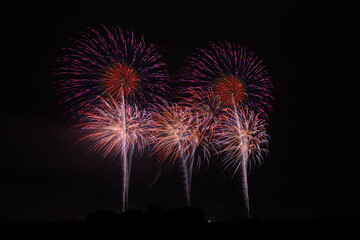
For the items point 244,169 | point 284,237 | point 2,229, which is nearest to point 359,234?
point 284,237

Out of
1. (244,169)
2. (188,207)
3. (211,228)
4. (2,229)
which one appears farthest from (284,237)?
(2,229)

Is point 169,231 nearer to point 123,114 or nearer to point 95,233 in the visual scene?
point 95,233

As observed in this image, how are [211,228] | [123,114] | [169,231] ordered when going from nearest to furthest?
[169,231]
[211,228]
[123,114]

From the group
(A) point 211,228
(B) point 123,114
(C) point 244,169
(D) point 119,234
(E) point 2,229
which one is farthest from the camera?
(C) point 244,169

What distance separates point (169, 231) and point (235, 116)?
1697cm

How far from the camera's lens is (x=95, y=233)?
99.8 feet

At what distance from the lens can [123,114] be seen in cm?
4119

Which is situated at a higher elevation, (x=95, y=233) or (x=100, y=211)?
(x=100, y=211)

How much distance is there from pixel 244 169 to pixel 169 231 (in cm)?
1616

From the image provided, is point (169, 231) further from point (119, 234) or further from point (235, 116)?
point (235, 116)

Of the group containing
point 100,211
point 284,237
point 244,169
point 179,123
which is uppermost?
point 179,123

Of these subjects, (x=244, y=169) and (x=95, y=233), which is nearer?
(x=95, y=233)

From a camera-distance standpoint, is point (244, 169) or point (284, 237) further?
point (244, 169)

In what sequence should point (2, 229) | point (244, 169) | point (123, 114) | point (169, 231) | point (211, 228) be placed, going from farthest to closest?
point (244, 169) < point (123, 114) < point (211, 228) < point (169, 231) < point (2, 229)
